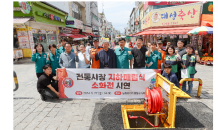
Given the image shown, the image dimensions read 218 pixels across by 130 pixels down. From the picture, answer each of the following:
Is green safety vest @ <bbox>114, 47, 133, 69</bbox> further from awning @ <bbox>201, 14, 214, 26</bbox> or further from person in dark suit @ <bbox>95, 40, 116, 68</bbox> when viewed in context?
awning @ <bbox>201, 14, 214, 26</bbox>

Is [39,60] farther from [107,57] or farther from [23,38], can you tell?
[23,38]

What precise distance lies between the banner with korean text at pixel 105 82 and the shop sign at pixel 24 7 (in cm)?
1028

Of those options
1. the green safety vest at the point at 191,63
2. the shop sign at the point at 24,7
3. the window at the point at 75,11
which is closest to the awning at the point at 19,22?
the shop sign at the point at 24,7

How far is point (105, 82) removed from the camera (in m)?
A: 4.32

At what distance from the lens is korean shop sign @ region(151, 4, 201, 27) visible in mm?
12875

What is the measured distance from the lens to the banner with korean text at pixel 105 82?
13.9 feet

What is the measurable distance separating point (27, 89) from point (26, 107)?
1.83m

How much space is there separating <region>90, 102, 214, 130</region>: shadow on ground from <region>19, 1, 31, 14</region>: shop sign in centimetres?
1176

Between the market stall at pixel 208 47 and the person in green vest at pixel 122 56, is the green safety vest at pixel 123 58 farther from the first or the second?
the market stall at pixel 208 47

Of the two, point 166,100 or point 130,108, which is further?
point 130,108

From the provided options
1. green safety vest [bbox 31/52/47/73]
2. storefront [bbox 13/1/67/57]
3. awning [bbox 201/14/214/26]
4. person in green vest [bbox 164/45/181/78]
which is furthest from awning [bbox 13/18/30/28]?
awning [bbox 201/14/214/26]

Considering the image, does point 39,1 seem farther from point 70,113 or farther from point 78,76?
point 70,113

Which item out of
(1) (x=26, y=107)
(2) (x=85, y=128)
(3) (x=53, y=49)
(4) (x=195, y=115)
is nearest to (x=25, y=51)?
(3) (x=53, y=49)
